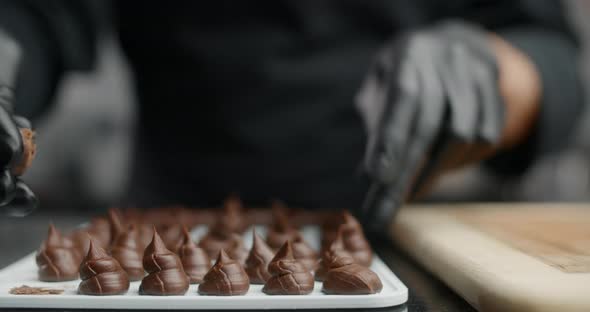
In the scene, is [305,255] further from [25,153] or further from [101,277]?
[25,153]

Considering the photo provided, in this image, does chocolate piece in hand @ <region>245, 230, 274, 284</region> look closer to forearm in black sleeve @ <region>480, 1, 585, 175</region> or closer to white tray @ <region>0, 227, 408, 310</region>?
white tray @ <region>0, 227, 408, 310</region>

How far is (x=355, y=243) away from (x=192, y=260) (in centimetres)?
32

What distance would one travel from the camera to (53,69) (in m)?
2.02

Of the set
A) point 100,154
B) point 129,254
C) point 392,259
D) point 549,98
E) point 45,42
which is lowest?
point 100,154

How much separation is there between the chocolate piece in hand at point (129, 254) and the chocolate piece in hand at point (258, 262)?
19cm

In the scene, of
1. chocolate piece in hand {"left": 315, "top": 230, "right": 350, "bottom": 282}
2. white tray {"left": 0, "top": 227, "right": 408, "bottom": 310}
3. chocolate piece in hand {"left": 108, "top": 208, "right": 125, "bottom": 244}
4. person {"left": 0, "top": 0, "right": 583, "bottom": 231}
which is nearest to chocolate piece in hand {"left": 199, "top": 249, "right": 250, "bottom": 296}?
white tray {"left": 0, "top": 227, "right": 408, "bottom": 310}

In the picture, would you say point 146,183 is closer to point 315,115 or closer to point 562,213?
point 315,115

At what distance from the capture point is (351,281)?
3.29ft

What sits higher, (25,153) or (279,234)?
(25,153)

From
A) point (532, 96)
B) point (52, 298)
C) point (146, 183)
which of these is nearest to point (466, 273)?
point (52, 298)

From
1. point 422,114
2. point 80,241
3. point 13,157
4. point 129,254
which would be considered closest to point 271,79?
point 422,114

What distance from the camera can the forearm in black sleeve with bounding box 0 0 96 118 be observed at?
188 centimetres

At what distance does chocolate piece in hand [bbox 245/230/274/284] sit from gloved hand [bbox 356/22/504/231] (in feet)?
0.99

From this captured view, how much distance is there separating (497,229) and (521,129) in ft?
2.06
